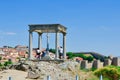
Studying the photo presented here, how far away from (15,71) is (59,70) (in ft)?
10.2

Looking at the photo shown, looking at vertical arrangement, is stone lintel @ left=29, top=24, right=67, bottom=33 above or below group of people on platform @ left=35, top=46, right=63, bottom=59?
above

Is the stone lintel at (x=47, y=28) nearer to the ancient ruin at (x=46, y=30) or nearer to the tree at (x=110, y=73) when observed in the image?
the ancient ruin at (x=46, y=30)

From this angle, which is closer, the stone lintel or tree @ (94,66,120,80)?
the stone lintel

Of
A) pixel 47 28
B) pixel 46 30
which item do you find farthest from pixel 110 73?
pixel 47 28

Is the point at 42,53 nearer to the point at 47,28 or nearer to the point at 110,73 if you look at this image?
the point at 47,28

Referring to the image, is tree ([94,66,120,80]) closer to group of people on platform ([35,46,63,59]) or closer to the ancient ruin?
group of people on platform ([35,46,63,59])

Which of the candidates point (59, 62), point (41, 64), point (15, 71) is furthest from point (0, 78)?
point (59, 62)

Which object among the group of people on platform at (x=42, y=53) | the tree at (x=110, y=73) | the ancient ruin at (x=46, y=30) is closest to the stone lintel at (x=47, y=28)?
the ancient ruin at (x=46, y=30)

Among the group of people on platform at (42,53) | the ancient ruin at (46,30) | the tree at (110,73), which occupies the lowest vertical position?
the tree at (110,73)

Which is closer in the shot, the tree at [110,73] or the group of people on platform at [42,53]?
the group of people on platform at [42,53]

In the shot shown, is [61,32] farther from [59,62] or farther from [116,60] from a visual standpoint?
[116,60]

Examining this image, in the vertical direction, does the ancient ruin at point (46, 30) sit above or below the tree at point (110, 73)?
above

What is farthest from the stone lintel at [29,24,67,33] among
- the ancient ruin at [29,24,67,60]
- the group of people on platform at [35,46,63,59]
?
the group of people on platform at [35,46,63,59]

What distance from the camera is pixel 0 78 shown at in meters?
21.1
